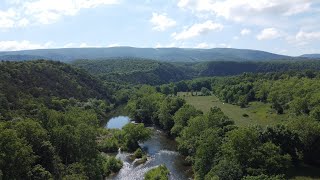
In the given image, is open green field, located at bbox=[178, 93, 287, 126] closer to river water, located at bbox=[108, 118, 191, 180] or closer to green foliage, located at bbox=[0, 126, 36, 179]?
river water, located at bbox=[108, 118, 191, 180]

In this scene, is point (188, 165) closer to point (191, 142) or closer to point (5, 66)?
point (191, 142)

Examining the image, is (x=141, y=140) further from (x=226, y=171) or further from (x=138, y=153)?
(x=226, y=171)

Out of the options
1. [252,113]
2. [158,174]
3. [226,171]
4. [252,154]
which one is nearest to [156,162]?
[158,174]

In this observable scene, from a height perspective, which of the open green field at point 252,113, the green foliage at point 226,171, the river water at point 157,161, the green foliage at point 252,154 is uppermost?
the green foliage at point 252,154

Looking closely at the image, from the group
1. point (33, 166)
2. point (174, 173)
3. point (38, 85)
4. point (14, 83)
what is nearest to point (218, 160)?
point (174, 173)

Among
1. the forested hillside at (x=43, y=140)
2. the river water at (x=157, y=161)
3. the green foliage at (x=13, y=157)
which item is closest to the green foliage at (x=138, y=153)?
the river water at (x=157, y=161)

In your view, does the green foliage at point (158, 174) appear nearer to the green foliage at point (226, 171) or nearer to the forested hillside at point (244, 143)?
the forested hillside at point (244, 143)

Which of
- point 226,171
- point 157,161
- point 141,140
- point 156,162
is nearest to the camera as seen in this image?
point 226,171

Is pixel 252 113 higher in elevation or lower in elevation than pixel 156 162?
lower
